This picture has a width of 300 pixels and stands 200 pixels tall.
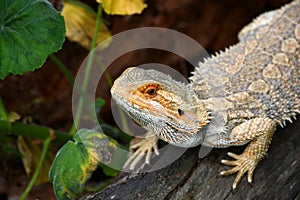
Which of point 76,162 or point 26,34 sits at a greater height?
point 26,34

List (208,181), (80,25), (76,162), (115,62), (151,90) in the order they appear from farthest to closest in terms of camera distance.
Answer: (115,62) → (80,25) → (208,181) → (76,162) → (151,90)

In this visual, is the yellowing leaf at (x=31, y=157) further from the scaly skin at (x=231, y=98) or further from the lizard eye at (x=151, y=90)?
the lizard eye at (x=151, y=90)

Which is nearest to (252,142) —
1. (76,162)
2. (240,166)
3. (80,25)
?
(240,166)

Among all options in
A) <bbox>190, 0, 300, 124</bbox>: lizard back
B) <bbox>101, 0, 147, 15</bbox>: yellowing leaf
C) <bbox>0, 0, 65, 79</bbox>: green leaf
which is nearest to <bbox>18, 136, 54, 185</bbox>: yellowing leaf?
<bbox>0, 0, 65, 79</bbox>: green leaf

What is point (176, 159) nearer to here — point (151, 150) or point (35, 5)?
point (151, 150)

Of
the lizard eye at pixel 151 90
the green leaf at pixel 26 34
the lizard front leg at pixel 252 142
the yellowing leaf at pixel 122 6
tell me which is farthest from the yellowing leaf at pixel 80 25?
the lizard front leg at pixel 252 142

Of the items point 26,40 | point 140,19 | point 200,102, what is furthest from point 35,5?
point 140,19

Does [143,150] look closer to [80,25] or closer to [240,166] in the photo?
[240,166]
